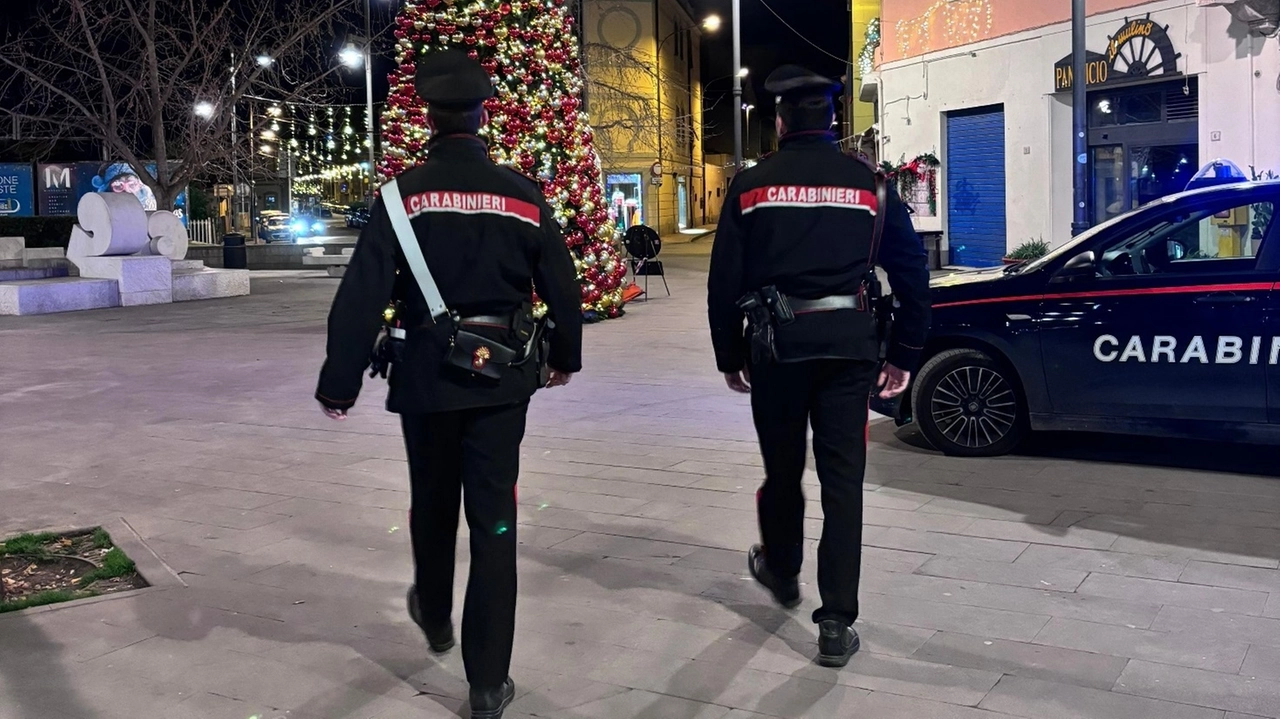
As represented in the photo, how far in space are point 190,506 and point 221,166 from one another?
24853mm

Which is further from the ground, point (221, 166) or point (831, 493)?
point (221, 166)

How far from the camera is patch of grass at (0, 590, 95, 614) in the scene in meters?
Answer: 5.22

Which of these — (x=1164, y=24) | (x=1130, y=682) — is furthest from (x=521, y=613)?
(x=1164, y=24)

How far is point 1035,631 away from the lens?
4.65m

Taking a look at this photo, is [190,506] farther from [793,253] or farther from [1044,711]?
[1044,711]

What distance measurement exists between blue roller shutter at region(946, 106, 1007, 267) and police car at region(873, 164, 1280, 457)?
15.5 metres

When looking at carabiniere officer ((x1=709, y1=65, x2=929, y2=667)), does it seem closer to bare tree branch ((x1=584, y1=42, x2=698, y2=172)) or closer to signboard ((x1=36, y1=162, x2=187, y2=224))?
bare tree branch ((x1=584, y1=42, x2=698, y2=172))

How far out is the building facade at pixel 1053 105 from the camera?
17.8m

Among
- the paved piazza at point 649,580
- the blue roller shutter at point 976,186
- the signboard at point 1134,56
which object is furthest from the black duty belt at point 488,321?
the blue roller shutter at point 976,186

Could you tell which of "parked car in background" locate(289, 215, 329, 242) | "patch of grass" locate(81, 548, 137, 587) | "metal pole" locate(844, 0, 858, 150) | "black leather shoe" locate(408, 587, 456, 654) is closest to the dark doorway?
"metal pole" locate(844, 0, 858, 150)

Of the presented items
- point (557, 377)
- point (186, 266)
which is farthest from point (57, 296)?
point (557, 377)

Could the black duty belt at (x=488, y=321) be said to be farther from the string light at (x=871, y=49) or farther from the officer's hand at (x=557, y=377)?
the string light at (x=871, y=49)

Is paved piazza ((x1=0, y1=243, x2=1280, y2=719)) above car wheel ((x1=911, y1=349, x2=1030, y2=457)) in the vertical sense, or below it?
below

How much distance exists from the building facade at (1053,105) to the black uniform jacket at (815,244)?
42.5 feet
